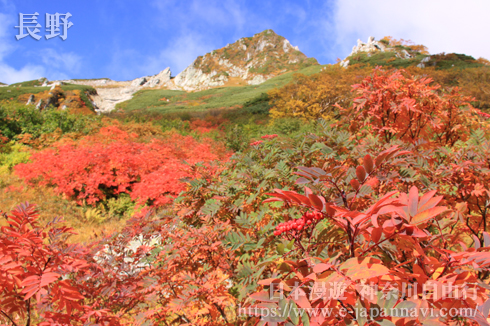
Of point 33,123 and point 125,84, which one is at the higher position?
point 125,84

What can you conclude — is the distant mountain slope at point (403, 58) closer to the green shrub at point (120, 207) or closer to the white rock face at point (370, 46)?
the white rock face at point (370, 46)

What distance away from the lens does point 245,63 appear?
59750 millimetres

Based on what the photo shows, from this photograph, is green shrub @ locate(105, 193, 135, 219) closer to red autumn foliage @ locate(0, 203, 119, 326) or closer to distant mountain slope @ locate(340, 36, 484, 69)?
red autumn foliage @ locate(0, 203, 119, 326)

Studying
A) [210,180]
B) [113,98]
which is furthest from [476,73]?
[113,98]

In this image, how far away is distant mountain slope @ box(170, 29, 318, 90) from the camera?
53.6 metres

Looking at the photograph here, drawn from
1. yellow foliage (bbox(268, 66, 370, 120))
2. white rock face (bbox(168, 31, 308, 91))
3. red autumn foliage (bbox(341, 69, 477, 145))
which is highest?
white rock face (bbox(168, 31, 308, 91))

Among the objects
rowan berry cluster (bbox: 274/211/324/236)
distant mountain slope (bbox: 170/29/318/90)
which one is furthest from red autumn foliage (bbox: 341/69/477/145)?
distant mountain slope (bbox: 170/29/318/90)

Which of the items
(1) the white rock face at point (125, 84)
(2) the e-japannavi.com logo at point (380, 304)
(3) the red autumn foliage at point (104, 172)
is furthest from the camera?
(1) the white rock face at point (125, 84)

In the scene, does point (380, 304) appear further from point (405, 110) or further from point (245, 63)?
point (245, 63)

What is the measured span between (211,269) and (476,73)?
50.8ft

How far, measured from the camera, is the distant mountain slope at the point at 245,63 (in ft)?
176

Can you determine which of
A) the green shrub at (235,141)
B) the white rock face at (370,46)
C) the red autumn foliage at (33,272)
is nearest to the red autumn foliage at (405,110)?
the red autumn foliage at (33,272)

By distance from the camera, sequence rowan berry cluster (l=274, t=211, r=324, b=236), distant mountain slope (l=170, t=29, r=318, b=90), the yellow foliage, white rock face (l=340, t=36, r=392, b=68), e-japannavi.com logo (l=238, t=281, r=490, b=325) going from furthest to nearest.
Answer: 1. distant mountain slope (l=170, t=29, r=318, b=90)
2. white rock face (l=340, t=36, r=392, b=68)
3. the yellow foliage
4. rowan berry cluster (l=274, t=211, r=324, b=236)
5. e-japannavi.com logo (l=238, t=281, r=490, b=325)

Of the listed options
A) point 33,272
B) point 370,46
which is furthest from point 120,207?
point 370,46
